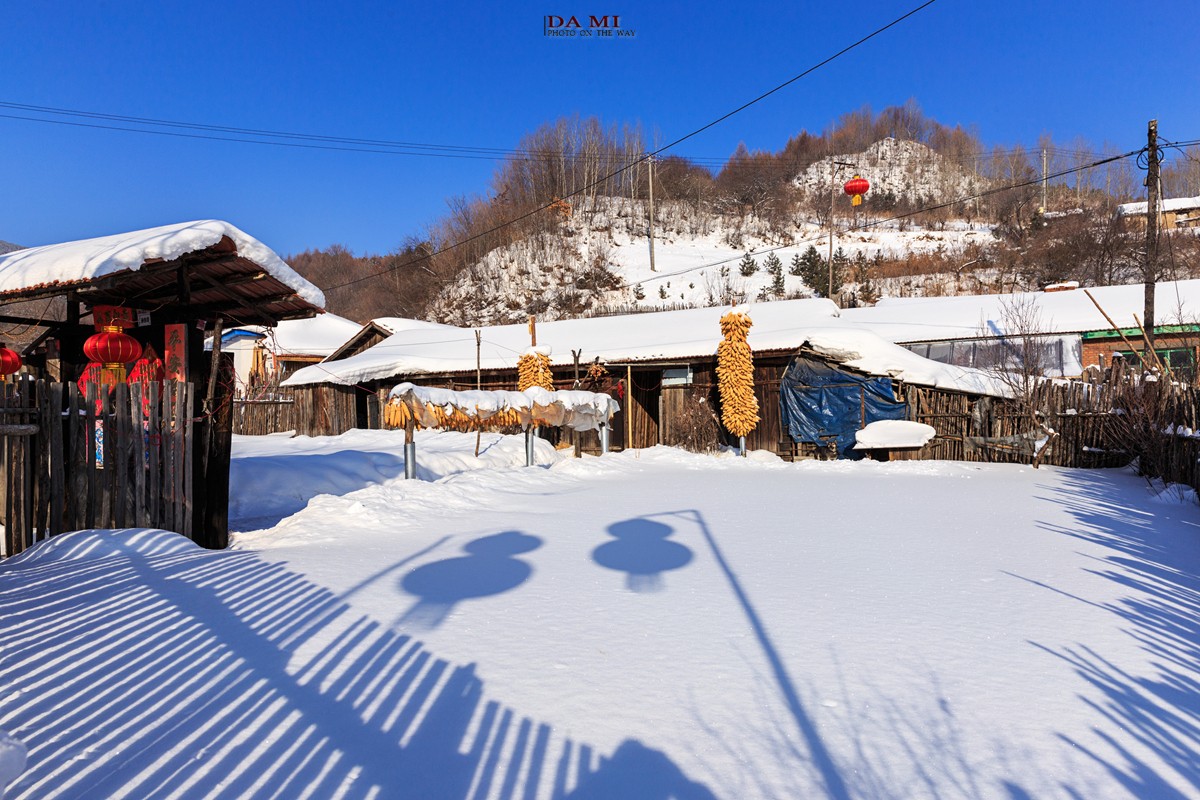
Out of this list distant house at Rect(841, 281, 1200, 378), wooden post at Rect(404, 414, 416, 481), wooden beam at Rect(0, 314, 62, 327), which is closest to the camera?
wooden beam at Rect(0, 314, 62, 327)

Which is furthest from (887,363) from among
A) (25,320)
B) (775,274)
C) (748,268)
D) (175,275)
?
(748,268)

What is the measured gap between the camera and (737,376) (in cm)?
1642

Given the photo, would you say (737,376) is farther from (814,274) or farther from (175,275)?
(814,274)

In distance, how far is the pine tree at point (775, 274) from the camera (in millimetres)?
38750

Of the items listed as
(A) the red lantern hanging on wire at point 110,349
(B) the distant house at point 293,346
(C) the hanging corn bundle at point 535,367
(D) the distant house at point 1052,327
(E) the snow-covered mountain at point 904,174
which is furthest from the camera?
(E) the snow-covered mountain at point 904,174

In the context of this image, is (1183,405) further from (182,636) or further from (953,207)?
(953,207)

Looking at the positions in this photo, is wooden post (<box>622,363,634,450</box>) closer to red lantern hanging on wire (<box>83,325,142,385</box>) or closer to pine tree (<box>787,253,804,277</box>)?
red lantern hanging on wire (<box>83,325,142,385</box>)

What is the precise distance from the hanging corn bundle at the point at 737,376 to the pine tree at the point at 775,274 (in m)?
23.4

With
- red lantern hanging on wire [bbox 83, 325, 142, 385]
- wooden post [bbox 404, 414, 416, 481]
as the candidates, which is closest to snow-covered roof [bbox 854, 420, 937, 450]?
wooden post [bbox 404, 414, 416, 481]

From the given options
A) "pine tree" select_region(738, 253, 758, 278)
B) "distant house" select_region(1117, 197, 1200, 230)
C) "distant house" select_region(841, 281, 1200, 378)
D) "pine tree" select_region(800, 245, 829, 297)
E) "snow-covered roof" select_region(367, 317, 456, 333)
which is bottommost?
"distant house" select_region(841, 281, 1200, 378)

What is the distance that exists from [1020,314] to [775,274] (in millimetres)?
22595

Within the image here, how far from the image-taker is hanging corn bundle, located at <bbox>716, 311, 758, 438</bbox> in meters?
16.3

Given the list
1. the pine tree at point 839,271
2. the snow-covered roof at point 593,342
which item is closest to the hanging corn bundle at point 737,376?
the snow-covered roof at point 593,342

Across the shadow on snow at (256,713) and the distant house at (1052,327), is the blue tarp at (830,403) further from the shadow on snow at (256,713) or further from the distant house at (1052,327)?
the shadow on snow at (256,713)
